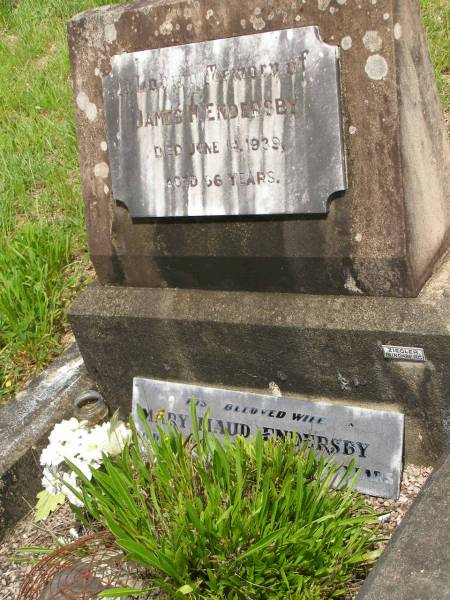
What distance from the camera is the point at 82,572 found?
2098mm

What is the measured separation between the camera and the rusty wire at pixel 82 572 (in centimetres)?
205

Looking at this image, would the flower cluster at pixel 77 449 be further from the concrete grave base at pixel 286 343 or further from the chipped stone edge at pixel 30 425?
the concrete grave base at pixel 286 343

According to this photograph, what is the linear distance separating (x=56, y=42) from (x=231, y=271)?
155 inches

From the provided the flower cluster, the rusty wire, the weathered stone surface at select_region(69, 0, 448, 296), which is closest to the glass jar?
the flower cluster

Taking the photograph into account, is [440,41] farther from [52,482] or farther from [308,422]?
[52,482]

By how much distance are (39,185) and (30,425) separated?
2004 millimetres

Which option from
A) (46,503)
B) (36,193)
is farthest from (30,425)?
(36,193)

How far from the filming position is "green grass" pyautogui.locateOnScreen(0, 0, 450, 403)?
337 cm

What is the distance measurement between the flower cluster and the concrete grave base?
0.37m

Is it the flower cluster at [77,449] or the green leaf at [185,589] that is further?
the flower cluster at [77,449]

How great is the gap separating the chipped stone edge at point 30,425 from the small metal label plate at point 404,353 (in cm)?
130

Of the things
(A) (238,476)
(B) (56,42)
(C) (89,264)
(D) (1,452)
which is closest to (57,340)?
(C) (89,264)

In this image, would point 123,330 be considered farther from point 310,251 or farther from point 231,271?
point 310,251

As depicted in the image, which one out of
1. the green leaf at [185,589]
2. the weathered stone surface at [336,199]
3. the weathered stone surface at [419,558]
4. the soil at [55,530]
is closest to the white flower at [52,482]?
the soil at [55,530]
